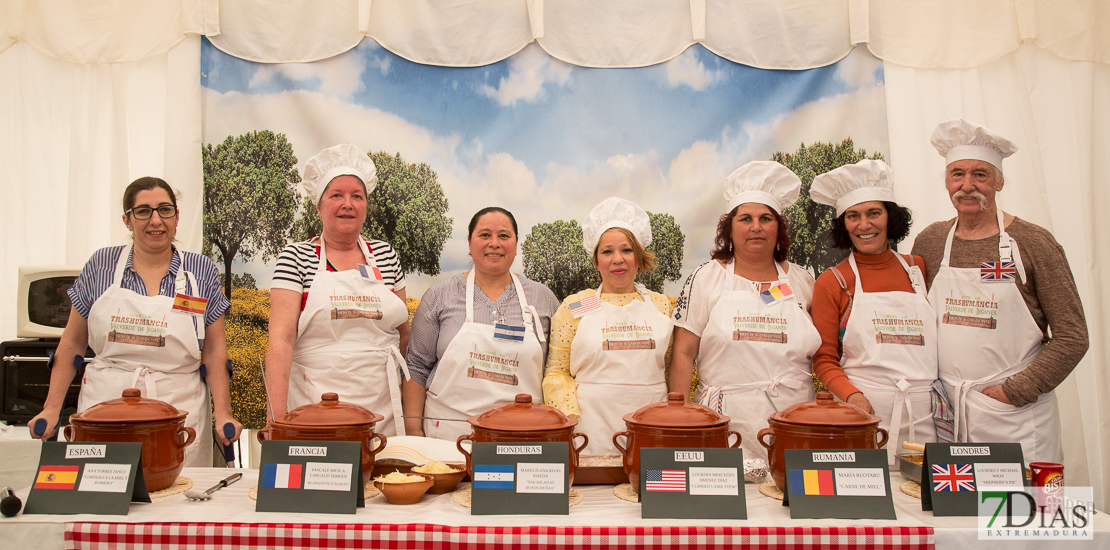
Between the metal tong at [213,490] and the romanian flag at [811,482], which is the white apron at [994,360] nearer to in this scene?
the romanian flag at [811,482]

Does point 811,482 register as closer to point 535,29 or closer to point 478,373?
point 478,373

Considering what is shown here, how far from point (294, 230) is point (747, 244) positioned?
222 centimetres

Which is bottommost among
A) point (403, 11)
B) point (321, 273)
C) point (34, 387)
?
point (34, 387)

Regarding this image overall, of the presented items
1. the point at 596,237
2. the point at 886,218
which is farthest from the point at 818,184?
the point at 596,237

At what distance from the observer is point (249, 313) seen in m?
3.40

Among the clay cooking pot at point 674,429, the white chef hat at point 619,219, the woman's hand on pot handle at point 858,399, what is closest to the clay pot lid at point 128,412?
→ the clay cooking pot at point 674,429

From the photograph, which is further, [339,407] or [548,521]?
[339,407]

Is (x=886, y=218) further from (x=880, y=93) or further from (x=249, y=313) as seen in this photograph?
(x=249, y=313)

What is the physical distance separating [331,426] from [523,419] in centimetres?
44

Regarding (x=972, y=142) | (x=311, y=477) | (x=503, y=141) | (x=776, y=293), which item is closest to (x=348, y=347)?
(x=311, y=477)

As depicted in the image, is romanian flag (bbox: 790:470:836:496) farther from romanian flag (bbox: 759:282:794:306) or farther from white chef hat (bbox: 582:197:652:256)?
white chef hat (bbox: 582:197:652:256)

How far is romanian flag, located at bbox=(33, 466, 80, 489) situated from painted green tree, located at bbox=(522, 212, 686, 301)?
222 cm

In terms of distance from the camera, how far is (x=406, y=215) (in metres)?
3.43

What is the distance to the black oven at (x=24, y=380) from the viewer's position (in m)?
2.88
